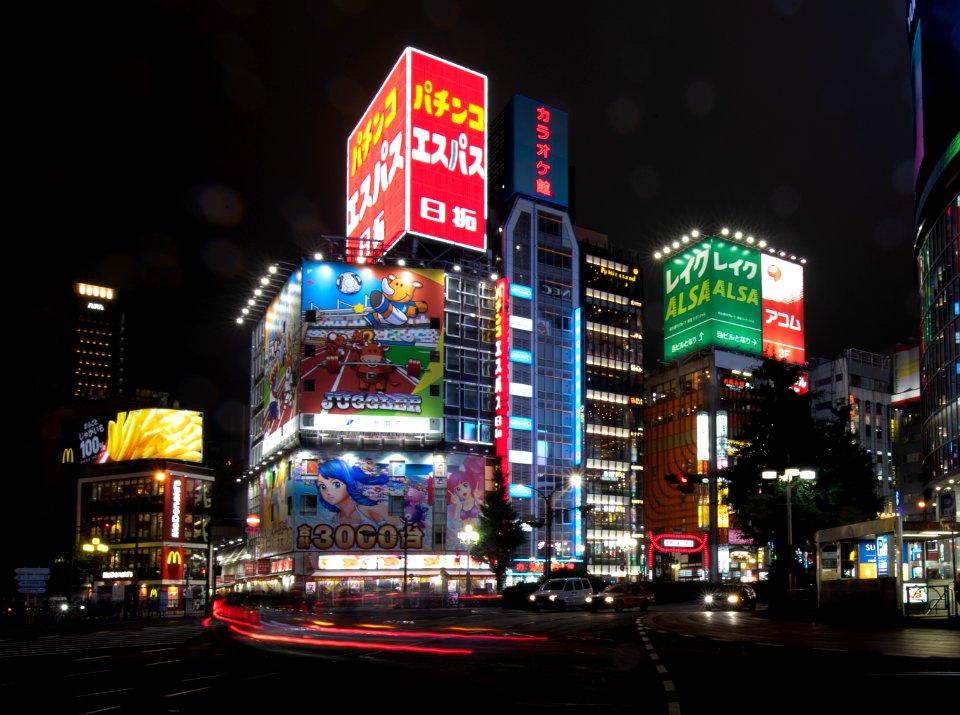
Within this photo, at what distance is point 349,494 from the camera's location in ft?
290

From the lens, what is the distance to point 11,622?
46500mm

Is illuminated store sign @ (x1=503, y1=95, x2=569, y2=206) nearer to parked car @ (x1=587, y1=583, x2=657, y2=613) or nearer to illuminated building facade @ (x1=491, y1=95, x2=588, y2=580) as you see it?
illuminated building facade @ (x1=491, y1=95, x2=588, y2=580)

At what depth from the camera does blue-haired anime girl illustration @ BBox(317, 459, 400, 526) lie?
88.0m

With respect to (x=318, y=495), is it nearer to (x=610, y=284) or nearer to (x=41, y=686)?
(x=610, y=284)

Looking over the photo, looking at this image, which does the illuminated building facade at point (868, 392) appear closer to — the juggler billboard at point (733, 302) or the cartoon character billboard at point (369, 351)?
the juggler billboard at point (733, 302)

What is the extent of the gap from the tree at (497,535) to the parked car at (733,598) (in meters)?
32.9

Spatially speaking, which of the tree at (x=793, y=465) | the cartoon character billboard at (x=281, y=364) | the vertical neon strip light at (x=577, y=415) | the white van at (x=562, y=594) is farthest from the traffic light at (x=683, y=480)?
the vertical neon strip light at (x=577, y=415)

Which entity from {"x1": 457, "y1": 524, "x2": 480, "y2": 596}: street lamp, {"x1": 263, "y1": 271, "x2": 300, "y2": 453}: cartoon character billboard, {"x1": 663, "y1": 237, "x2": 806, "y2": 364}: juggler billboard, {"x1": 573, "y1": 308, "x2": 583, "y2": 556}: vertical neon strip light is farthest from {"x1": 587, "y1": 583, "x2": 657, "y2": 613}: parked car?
{"x1": 663, "y1": 237, "x2": 806, "y2": 364}: juggler billboard

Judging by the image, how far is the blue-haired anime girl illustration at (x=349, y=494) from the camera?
88000mm

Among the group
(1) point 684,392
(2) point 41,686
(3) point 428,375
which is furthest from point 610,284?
(2) point 41,686

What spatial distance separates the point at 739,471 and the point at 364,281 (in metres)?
45.3

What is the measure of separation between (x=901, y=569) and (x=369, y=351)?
6231 centimetres

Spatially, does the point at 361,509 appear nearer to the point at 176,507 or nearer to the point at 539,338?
the point at 539,338

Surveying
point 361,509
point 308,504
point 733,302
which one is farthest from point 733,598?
point 733,302
